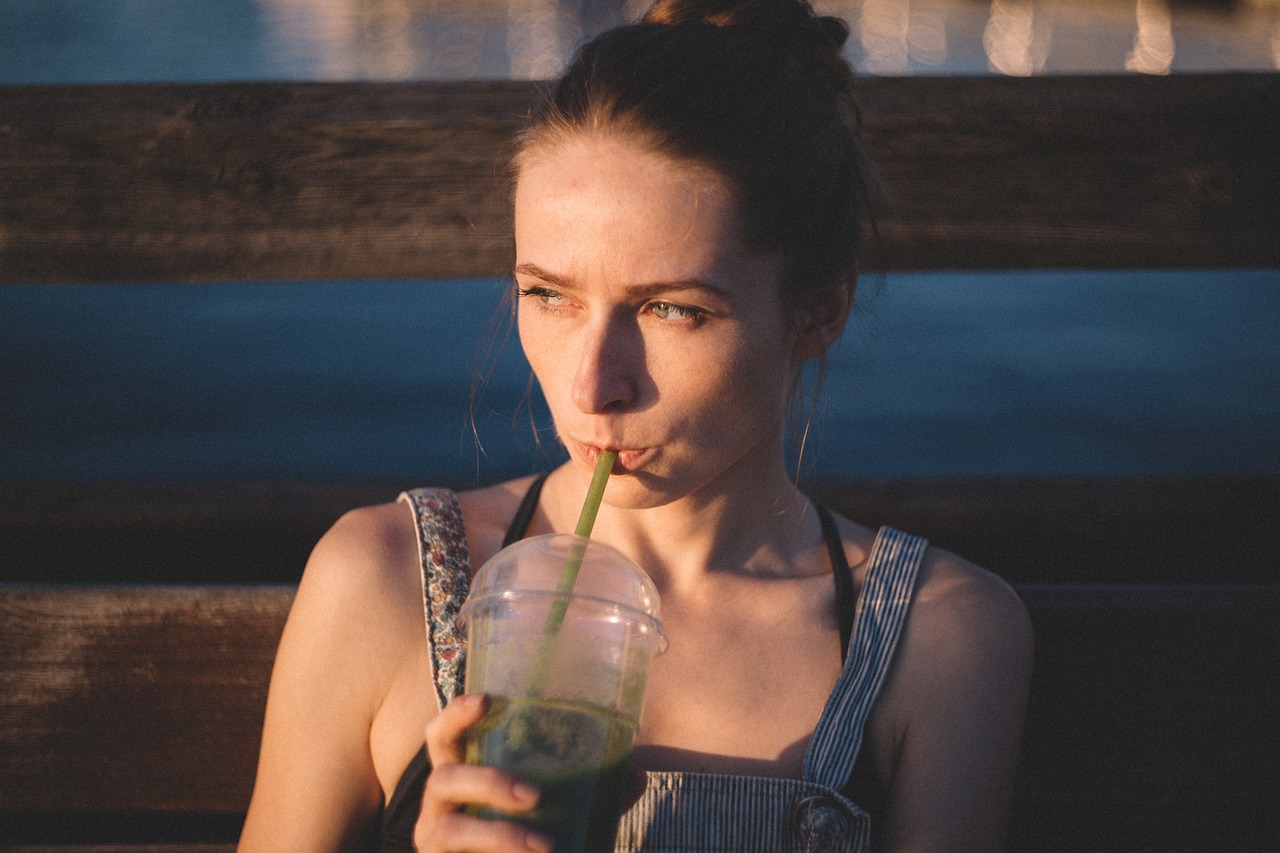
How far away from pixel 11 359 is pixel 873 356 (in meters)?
4.28

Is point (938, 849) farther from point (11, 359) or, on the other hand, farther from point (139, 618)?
point (11, 359)

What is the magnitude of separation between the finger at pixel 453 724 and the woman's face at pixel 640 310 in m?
0.42

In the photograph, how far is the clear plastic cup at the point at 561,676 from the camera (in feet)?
3.18

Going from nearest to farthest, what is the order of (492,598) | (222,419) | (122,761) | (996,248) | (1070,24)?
(492,598) → (122,761) → (996,248) → (222,419) → (1070,24)

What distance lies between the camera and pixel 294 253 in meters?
1.68

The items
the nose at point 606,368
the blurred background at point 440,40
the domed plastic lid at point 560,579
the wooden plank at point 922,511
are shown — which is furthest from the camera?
the blurred background at point 440,40

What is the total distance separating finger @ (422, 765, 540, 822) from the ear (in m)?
0.79

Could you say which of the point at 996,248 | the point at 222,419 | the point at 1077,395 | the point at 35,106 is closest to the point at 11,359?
the point at 222,419

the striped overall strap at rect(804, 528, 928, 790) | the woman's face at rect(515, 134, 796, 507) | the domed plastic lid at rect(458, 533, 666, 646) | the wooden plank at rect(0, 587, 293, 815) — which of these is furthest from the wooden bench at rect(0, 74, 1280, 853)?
the domed plastic lid at rect(458, 533, 666, 646)

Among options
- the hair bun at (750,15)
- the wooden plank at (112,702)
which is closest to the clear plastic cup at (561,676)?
the wooden plank at (112,702)

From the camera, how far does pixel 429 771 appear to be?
1.32 meters

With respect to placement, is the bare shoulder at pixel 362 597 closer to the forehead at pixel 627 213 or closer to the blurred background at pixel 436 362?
the forehead at pixel 627 213

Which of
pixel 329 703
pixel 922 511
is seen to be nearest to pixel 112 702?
pixel 329 703

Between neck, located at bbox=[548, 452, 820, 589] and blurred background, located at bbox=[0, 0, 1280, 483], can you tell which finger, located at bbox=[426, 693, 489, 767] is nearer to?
neck, located at bbox=[548, 452, 820, 589]
